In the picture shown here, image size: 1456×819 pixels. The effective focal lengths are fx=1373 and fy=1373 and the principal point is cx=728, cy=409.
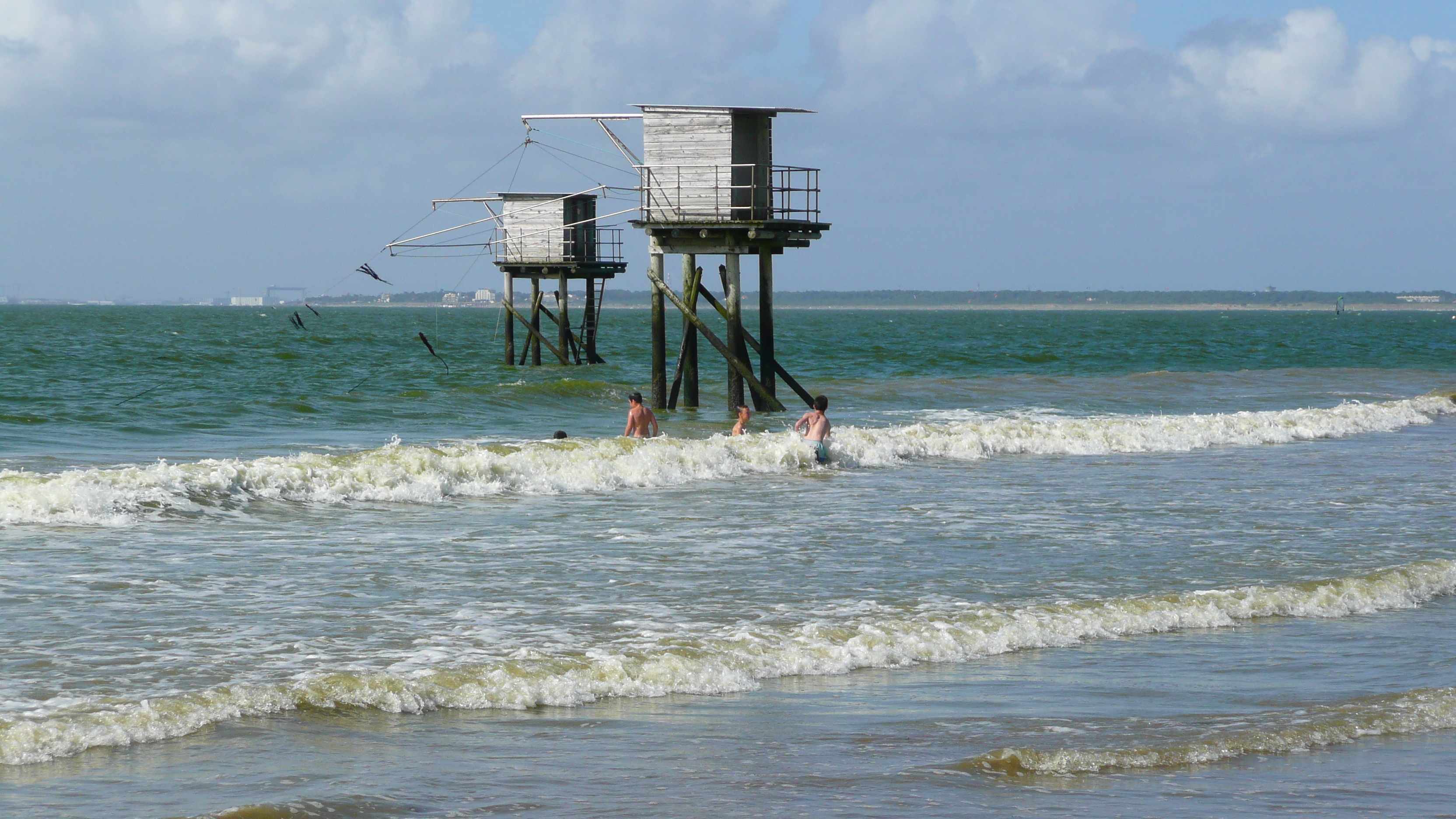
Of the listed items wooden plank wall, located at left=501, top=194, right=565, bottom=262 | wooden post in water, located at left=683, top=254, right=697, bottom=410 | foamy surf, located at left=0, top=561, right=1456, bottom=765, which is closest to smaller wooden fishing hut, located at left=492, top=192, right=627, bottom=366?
wooden plank wall, located at left=501, top=194, right=565, bottom=262

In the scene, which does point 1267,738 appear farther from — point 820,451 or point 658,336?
point 658,336

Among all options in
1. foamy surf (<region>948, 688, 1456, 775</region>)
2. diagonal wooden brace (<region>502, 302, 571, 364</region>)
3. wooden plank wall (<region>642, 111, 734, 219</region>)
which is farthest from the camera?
diagonal wooden brace (<region>502, 302, 571, 364</region>)

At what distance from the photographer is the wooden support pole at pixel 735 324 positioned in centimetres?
2647

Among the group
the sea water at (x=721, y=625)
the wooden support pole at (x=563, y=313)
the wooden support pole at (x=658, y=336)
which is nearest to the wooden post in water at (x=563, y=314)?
the wooden support pole at (x=563, y=313)

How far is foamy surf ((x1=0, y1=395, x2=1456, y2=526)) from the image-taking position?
14969 millimetres

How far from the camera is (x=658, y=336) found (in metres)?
28.3

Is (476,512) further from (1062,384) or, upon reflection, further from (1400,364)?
(1400,364)

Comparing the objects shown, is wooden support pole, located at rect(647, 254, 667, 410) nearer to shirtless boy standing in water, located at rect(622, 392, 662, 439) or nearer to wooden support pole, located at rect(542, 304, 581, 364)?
shirtless boy standing in water, located at rect(622, 392, 662, 439)

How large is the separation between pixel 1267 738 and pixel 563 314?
39.3 meters

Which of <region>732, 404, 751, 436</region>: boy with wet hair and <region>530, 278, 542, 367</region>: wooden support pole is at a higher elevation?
<region>530, 278, 542, 367</region>: wooden support pole


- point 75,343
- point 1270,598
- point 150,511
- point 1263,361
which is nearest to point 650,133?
point 150,511

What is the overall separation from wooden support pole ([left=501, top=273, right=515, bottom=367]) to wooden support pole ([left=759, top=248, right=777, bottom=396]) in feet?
55.2

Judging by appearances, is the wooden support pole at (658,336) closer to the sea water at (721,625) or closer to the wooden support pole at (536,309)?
the sea water at (721,625)

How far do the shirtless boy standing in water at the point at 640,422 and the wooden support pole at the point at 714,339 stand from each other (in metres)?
4.69
